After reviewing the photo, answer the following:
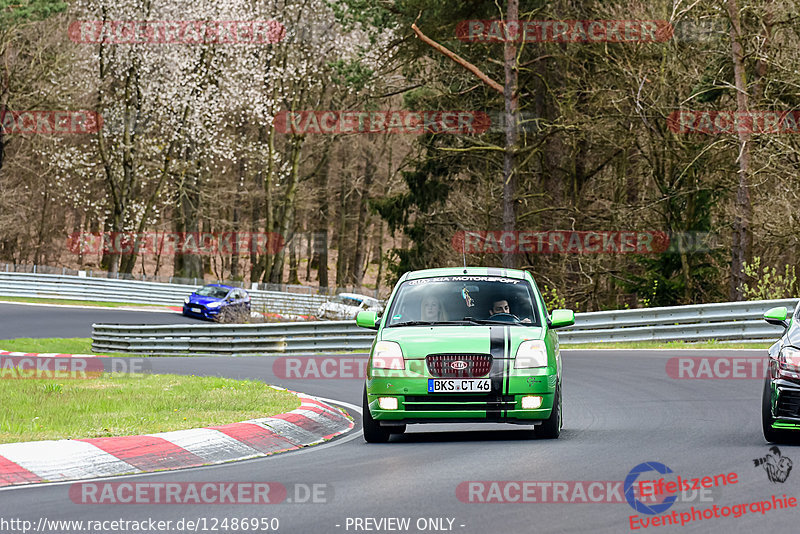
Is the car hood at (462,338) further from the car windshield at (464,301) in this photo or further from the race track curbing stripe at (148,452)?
the race track curbing stripe at (148,452)

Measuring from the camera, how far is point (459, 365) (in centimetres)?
1070

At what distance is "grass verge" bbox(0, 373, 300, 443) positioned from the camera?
1109 cm

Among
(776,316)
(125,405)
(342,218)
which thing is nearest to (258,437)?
(125,405)

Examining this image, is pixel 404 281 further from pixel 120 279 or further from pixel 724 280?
pixel 120 279

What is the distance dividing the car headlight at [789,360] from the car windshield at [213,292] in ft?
128

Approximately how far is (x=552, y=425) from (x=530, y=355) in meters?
0.69

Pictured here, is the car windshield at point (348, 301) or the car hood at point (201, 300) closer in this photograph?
the car hood at point (201, 300)

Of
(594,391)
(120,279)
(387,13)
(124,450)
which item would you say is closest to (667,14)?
(387,13)

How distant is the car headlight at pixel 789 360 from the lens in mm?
9906

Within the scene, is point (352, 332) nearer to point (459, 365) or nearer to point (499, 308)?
point (499, 308)

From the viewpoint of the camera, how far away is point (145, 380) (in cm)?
1825

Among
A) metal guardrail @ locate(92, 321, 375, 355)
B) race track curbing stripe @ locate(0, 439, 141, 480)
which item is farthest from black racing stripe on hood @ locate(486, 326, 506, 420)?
metal guardrail @ locate(92, 321, 375, 355)

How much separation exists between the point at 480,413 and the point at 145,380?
892 centimetres

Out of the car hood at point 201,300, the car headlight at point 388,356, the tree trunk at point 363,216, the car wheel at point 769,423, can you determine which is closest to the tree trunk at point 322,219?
the tree trunk at point 363,216
